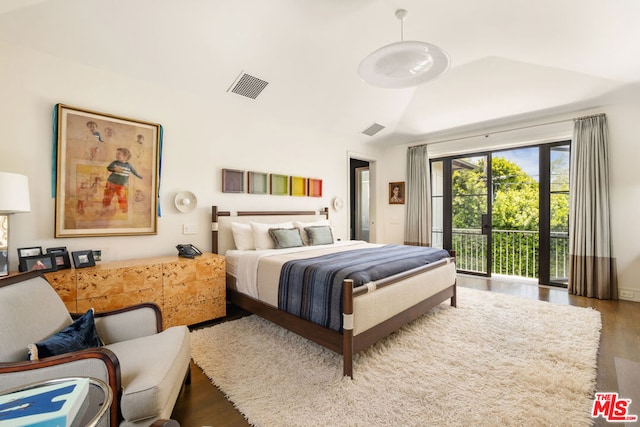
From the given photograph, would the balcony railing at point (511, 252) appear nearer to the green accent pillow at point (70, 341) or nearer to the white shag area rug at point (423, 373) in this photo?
the white shag area rug at point (423, 373)

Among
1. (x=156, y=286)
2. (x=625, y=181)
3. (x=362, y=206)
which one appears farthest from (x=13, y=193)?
(x=625, y=181)

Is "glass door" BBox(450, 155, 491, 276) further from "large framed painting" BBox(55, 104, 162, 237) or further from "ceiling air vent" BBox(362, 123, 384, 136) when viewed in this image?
"large framed painting" BBox(55, 104, 162, 237)

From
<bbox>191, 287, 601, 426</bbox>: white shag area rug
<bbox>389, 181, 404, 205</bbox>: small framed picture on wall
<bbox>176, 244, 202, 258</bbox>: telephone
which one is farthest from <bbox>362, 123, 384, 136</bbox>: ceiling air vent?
<bbox>176, 244, 202, 258</bbox>: telephone

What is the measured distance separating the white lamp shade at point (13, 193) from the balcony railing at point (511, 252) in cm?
596

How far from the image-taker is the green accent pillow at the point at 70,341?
52.1 inches

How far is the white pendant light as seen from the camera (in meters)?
2.14

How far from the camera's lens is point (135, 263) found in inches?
107

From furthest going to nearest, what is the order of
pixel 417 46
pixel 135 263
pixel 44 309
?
pixel 135 263
pixel 417 46
pixel 44 309

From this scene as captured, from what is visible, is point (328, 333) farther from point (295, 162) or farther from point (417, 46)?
point (295, 162)

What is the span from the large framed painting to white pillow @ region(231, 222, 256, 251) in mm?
896

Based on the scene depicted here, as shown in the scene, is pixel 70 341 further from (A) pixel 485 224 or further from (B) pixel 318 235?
(A) pixel 485 224

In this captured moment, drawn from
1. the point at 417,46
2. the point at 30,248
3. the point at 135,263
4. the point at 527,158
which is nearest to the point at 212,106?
the point at 135,263

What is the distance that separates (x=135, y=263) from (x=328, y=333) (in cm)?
195

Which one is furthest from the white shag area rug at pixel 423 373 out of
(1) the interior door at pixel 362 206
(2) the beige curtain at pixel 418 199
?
(1) the interior door at pixel 362 206
